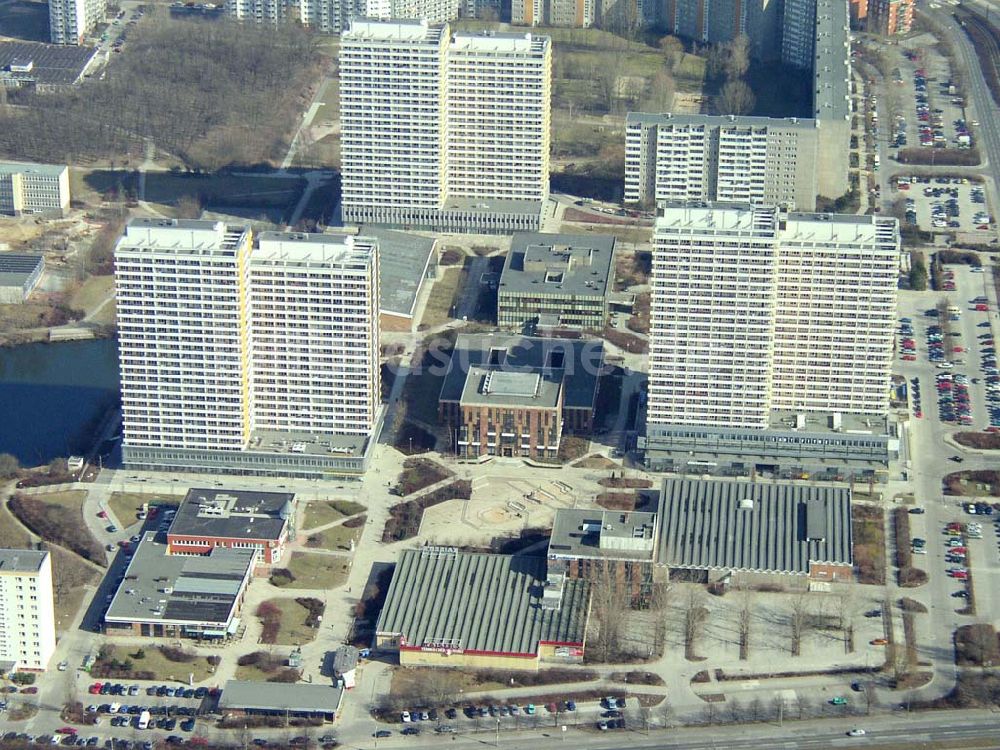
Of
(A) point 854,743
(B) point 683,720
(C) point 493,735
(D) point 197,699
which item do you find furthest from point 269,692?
(A) point 854,743

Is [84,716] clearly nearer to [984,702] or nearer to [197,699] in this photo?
[197,699]

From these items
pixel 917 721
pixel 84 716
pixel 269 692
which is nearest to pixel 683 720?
pixel 917 721

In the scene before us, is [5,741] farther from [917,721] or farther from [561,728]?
[917,721]

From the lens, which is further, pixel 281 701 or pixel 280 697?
pixel 280 697
